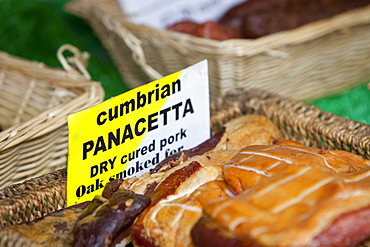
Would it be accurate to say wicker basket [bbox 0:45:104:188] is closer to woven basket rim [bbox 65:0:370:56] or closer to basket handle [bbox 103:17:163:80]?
basket handle [bbox 103:17:163:80]

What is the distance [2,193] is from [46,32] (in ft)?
4.70

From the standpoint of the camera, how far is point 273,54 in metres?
1.79

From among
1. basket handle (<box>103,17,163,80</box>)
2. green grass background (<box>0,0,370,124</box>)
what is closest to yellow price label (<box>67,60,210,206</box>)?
basket handle (<box>103,17,163,80</box>)

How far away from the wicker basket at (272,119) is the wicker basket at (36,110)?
16cm

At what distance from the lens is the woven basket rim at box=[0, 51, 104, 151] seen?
1249 millimetres

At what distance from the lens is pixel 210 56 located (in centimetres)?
175

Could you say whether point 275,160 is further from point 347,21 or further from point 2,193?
point 347,21

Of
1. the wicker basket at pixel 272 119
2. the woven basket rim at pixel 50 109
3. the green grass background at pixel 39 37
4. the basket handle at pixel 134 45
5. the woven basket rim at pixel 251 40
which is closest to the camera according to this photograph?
the wicker basket at pixel 272 119

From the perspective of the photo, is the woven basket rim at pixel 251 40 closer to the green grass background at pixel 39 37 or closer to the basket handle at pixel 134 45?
the basket handle at pixel 134 45

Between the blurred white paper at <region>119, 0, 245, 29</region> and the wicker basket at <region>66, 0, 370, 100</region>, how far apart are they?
209mm

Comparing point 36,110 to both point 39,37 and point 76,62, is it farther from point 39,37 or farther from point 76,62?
point 39,37

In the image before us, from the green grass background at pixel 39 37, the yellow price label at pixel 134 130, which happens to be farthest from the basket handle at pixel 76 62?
the yellow price label at pixel 134 130

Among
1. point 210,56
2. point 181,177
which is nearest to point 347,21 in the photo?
point 210,56

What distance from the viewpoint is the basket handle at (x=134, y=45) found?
1587mm
